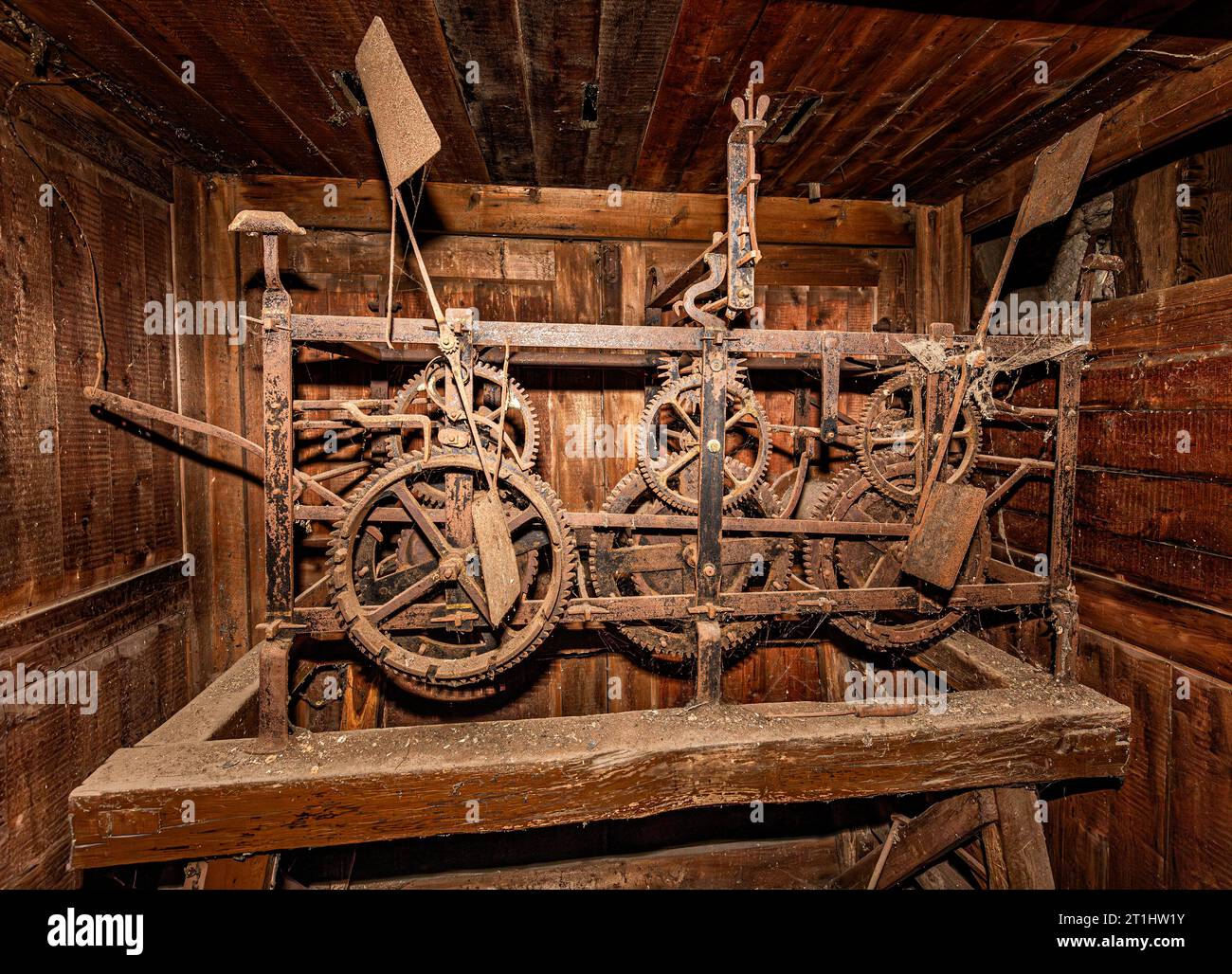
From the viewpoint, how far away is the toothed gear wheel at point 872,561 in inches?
90.3

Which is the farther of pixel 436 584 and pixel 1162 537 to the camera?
pixel 1162 537

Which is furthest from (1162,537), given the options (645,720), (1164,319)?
(645,720)

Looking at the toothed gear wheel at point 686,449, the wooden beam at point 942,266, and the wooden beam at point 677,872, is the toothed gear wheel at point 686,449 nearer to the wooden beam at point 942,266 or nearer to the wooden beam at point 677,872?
the wooden beam at point 942,266

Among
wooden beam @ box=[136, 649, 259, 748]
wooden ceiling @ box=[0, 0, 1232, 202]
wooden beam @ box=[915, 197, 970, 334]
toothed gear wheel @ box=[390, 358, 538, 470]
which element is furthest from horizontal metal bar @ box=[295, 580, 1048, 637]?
wooden ceiling @ box=[0, 0, 1232, 202]

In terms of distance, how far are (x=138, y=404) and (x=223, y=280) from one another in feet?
A: 4.05

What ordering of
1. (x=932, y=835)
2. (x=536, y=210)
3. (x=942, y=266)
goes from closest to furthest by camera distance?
(x=932, y=835)
(x=536, y=210)
(x=942, y=266)

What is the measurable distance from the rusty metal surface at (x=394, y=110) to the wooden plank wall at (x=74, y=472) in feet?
4.11

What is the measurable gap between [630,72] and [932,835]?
3.16m

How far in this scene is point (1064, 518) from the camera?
7.59 feet

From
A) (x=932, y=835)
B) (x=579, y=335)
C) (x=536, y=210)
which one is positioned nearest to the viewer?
(x=579, y=335)

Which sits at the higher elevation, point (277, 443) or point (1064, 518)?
point (277, 443)

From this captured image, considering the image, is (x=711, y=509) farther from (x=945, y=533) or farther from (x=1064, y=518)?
(x=1064, y=518)

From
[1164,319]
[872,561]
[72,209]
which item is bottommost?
[872,561]

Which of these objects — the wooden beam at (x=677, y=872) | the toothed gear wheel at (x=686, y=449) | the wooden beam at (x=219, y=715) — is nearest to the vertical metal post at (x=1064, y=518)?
the toothed gear wheel at (x=686, y=449)
